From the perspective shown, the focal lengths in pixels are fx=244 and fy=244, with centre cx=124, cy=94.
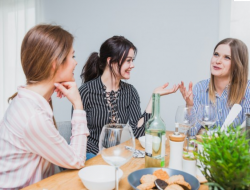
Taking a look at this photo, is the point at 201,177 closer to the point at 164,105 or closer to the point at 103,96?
the point at 103,96

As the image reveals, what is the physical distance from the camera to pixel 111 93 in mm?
1916

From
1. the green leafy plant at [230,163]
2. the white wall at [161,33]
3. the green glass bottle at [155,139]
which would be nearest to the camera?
the green leafy plant at [230,163]

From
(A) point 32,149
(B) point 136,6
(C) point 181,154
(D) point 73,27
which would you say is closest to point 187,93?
(C) point 181,154

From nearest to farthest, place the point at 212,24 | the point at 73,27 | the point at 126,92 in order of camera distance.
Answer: the point at 126,92 < the point at 212,24 < the point at 73,27

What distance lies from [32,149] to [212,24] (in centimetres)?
213

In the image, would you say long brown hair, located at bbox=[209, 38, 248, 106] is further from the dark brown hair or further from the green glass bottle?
the green glass bottle

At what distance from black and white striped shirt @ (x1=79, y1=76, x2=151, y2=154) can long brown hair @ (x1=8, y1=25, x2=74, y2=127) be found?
803mm

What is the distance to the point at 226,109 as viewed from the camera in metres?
1.80

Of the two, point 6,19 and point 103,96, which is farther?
point 6,19

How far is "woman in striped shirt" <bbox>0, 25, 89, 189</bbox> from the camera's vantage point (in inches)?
35.7

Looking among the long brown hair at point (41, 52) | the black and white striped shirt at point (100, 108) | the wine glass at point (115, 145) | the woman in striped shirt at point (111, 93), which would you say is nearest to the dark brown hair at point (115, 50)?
the woman in striped shirt at point (111, 93)

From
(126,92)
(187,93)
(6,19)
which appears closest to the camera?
(187,93)

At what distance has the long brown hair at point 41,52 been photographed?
40.2 inches

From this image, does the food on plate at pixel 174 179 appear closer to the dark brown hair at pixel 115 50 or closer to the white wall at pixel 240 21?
the dark brown hair at pixel 115 50
